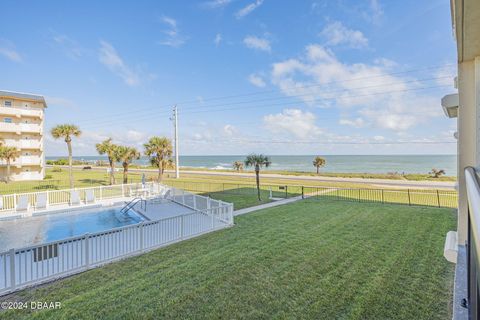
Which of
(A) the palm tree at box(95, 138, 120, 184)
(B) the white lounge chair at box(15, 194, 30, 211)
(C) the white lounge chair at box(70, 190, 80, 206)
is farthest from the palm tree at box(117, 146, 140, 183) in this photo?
(B) the white lounge chair at box(15, 194, 30, 211)

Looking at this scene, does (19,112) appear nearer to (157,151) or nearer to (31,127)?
(31,127)

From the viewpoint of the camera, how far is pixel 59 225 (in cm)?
1088

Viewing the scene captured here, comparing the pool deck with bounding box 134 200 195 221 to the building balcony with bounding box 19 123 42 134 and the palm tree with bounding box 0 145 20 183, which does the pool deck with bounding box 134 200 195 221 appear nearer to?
the palm tree with bounding box 0 145 20 183

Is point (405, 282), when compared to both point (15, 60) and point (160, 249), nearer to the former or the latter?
point (160, 249)

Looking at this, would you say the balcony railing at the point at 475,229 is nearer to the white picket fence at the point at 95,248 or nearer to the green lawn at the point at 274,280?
the green lawn at the point at 274,280

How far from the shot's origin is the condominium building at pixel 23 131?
2892 centimetres

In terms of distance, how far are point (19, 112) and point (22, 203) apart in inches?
956

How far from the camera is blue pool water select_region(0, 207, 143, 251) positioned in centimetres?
896

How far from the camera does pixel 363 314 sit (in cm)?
408

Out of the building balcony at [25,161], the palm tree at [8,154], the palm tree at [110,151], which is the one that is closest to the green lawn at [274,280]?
the palm tree at [110,151]

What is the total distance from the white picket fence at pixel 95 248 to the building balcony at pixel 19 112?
99.0 feet

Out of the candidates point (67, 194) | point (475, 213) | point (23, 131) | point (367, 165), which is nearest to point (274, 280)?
point (475, 213)

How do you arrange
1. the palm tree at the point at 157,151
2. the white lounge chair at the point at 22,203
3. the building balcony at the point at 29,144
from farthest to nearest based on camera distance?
the building balcony at the point at 29,144, the palm tree at the point at 157,151, the white lounge chair at the point at 22,203

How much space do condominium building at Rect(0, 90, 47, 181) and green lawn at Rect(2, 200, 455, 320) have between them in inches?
1270
